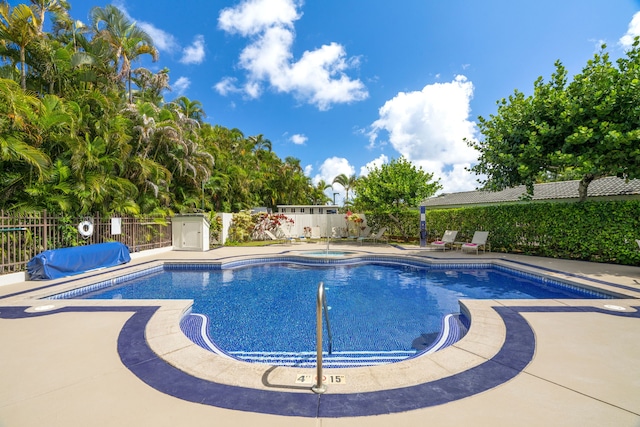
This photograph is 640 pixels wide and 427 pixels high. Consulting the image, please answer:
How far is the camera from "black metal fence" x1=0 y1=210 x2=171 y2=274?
7.96 metres

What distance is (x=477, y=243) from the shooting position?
13.6 m

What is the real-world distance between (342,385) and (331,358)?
1.63m

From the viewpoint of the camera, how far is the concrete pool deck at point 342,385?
8.11 ft

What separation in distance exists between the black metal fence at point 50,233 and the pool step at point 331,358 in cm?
810

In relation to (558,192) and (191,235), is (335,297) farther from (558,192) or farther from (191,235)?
(558,192)

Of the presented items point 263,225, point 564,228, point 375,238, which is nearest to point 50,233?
point 263,225

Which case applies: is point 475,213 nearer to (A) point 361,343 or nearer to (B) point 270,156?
(A) point 361,343

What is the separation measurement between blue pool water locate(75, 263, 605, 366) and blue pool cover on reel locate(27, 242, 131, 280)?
1.52m

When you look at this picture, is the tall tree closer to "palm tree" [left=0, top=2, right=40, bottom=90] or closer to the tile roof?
the tile roof

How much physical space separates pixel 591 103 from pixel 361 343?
11.3 metres

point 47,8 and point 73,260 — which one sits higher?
point 47,8

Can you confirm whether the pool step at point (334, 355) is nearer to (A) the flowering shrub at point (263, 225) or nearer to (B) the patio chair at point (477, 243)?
(B) the patio chair at point (477, 243)

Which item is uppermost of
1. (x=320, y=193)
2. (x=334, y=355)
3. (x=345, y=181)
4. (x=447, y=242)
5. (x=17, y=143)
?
(x=345, y=181)

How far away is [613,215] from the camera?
33.2ft
